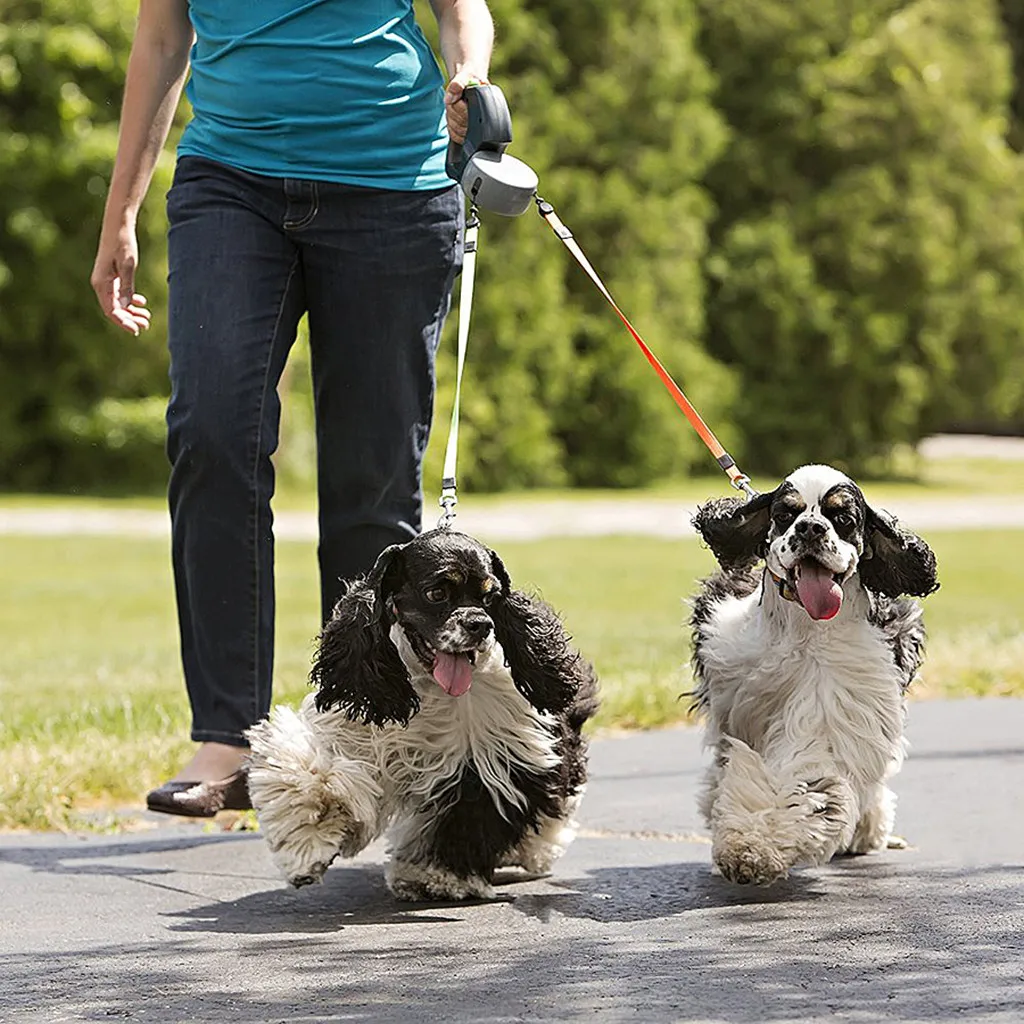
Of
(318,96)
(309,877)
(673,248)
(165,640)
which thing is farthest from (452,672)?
(673,248)

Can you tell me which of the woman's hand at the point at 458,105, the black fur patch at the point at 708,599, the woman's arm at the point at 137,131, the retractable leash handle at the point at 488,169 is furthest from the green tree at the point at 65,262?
the black fur patch at the point at 708,599

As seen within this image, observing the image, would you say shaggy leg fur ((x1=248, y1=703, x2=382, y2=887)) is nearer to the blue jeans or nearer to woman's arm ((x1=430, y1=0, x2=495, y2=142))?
the blue jeans

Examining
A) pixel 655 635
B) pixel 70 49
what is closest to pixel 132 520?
pixel 70 49

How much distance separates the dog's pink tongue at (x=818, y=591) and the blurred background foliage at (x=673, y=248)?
19475 millimetres

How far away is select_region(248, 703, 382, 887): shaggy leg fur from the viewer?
4270 mm

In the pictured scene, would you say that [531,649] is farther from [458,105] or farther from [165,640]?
[165,640]

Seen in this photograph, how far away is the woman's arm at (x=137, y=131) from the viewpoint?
5359 millimetres

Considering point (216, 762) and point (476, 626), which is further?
point (216, 762)

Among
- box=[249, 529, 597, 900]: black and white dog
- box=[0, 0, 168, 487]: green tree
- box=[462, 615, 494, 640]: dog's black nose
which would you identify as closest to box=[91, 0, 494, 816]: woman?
box=[249, 529, 597, 900]: black and white dog

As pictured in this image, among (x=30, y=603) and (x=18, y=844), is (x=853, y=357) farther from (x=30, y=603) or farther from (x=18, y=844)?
(x=18, y=844)

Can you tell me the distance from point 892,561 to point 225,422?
158 cm

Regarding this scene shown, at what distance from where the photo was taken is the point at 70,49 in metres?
24.0

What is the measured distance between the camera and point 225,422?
4957 millimetres

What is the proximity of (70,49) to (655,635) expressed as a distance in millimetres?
14943
